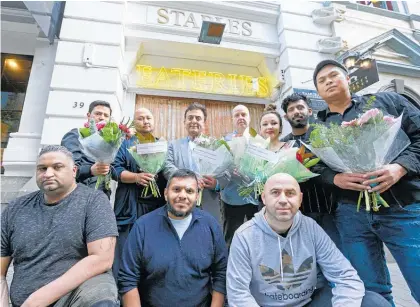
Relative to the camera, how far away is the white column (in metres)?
4.37

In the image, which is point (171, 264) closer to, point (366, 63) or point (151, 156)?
point (151, 156)

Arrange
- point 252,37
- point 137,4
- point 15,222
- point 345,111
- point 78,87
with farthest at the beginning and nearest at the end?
point 252,37 → point 137,4 → point 78,87 → point 345,111 → point 15,222

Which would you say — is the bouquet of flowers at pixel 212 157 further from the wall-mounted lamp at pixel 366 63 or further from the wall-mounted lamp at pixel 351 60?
the wall-mounted lamp at pixel 351 60

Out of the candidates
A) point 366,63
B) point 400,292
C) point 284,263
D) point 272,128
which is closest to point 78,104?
point 272,128

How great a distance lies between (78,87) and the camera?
461cm

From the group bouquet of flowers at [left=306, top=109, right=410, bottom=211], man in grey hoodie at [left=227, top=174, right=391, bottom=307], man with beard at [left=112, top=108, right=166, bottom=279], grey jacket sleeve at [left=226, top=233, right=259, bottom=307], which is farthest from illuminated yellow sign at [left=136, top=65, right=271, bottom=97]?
grey jacket sleeve at [left=226, top=233, right=259, bottom=307]

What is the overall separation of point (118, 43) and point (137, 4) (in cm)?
128

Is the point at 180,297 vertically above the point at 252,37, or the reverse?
the point at 252,37

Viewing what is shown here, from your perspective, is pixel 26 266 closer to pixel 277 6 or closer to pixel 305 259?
pixel 305 259

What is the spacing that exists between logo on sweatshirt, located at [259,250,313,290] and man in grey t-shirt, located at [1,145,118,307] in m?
1.03

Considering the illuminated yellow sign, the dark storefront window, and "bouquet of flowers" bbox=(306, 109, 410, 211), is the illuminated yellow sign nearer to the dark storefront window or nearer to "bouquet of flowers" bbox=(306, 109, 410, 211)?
the dark storefront window

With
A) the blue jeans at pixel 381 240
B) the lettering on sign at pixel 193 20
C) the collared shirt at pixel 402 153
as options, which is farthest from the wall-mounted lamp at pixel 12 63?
the blue jeans at pixel 381 240

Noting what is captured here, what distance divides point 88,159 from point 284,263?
2061 mm

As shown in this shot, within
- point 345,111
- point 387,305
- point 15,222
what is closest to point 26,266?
point 15,222
